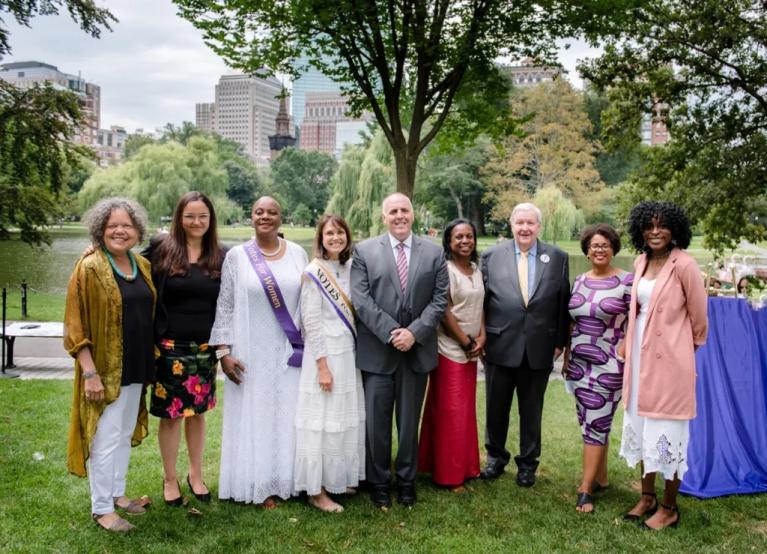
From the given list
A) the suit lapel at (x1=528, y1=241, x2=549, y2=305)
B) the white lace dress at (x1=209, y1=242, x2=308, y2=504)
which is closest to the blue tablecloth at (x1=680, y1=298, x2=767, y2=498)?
the suit lapel at (x1=528, y1=241, x2=549, y2=305)

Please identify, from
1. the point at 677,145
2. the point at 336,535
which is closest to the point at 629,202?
the point at 677,145

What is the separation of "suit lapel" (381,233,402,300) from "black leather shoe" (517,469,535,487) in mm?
1827

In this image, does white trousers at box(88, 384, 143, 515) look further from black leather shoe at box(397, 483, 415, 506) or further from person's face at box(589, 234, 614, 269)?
person's face at box(589, 234, 614, 269)

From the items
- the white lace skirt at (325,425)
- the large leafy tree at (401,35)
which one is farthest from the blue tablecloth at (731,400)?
the large leafy tree at (401,35)

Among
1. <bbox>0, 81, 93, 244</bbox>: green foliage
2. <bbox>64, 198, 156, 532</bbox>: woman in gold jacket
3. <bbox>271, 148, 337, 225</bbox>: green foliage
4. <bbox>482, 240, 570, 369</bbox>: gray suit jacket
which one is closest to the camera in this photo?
<bbox>64, 198, 156, 532</bbox>: woman in gold jacket

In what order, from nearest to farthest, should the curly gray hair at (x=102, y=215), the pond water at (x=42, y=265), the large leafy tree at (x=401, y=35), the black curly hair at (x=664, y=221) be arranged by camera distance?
the curly gray hair at (x=102, y=215)
the black curly hair at (x=664, y=221)
the large leafy tree at (x=401, y=35)
the pond water at (x=42, y=265)

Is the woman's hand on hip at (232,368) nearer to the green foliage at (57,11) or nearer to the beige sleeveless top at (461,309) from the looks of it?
the beige sleeveless top at (461,309)

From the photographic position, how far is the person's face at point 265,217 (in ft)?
13.9

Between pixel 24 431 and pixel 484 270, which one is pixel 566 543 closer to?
pixel 484 270

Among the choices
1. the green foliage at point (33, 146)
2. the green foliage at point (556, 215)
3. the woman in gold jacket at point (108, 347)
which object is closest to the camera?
the woman in gold jacket at point (108, 347)

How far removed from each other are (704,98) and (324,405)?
964 cm

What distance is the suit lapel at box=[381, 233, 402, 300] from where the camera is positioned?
4359mm

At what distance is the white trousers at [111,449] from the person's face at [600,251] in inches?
130

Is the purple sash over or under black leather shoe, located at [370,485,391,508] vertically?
over
